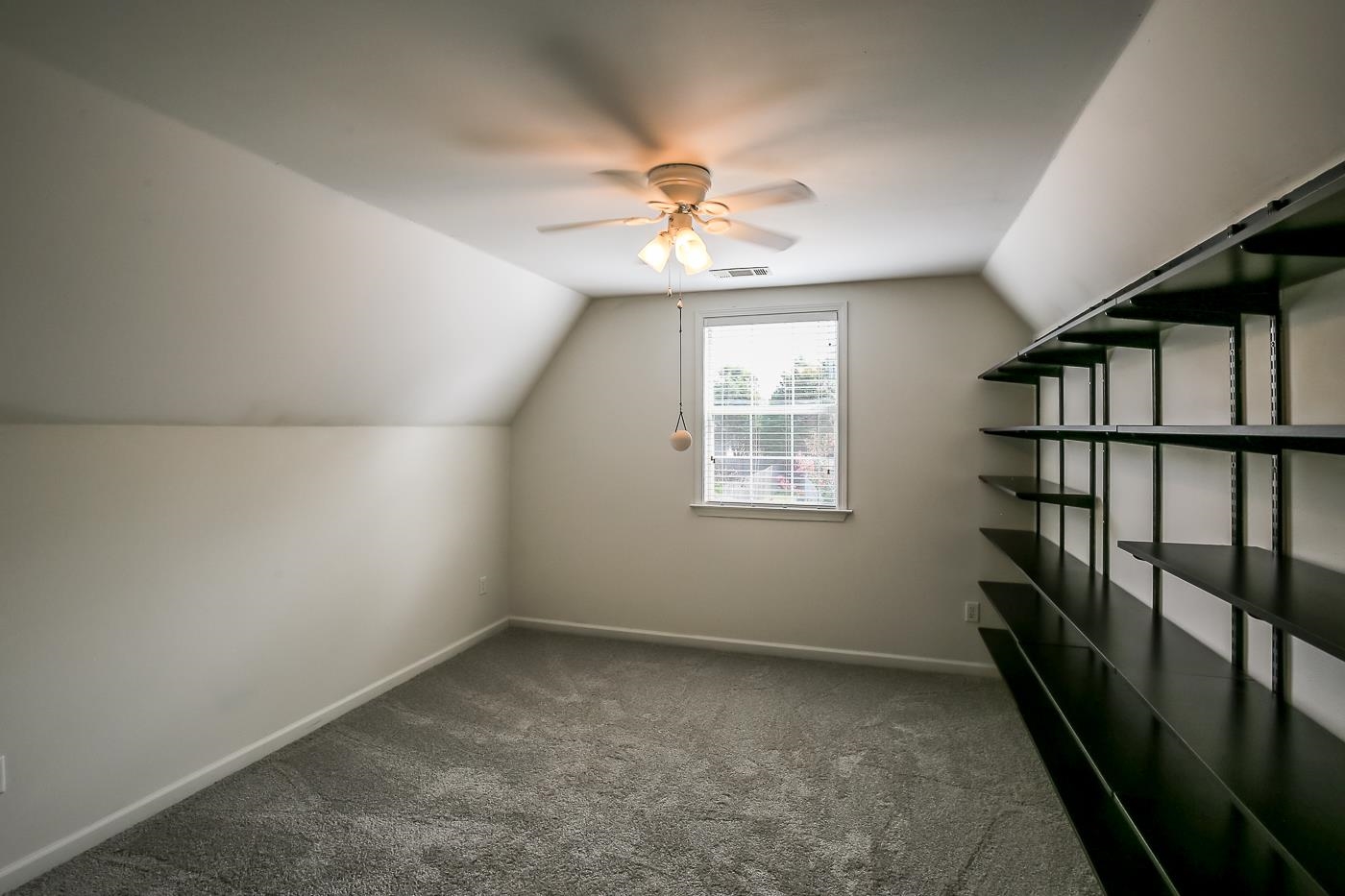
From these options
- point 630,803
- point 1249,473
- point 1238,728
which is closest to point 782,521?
point 630,803

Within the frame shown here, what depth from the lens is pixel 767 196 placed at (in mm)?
2406

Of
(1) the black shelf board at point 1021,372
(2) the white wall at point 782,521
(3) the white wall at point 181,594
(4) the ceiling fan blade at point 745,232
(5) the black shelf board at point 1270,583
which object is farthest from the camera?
(2) the white wall at point 782,521

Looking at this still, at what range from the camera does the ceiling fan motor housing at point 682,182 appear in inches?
93.1

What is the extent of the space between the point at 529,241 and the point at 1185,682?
9.77 feet

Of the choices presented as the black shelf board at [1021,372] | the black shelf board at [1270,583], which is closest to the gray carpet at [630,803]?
the black shelf board at [1270,583]

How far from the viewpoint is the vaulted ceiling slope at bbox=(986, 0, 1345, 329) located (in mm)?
1281

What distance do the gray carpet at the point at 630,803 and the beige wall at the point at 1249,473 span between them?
3.42 feet

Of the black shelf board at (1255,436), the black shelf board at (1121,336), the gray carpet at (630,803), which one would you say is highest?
the black shelf board at (1121,336)

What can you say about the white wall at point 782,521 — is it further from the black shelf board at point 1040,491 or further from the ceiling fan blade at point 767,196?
the ceiling fan blade at point 767,196

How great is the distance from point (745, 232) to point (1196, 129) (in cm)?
142

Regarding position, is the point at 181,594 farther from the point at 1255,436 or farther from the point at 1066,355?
the point at 1066,355

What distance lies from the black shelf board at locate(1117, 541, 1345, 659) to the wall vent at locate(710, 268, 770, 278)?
2547 mm

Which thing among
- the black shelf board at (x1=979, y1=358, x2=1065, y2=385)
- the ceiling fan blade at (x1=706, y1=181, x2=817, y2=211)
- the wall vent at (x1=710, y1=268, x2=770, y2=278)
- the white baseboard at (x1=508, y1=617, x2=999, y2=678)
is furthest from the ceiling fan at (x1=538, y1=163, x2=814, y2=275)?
the white baseboard at (x1=508, y1=617, x2=999, y2=678)

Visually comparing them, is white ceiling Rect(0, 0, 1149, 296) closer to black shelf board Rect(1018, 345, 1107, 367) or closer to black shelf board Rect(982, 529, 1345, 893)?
black shelf board Rect(1018, 345, 1107, 367)
